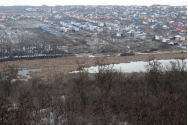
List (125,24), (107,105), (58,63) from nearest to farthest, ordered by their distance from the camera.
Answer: (107,105)
(58,63)
(125,24)

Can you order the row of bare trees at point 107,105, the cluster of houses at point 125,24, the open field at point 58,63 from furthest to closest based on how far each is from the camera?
the cluster of houses at point 125,24
the open field at point 58,63
the row of bare trees at point 107,105

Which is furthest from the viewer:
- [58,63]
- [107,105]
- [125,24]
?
[125,24]

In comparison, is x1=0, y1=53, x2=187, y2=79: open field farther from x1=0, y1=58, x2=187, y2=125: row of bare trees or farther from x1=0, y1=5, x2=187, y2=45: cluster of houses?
x1=0, y1=5, x2=187, y2=45: cluster of houses

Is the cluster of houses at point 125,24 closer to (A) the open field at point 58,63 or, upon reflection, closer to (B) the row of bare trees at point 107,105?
(A) the open field at point 58,63

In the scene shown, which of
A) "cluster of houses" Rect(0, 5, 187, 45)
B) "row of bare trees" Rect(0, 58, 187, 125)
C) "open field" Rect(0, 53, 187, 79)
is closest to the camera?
"row of bare trees" Rect(0, 58, 187, 125)

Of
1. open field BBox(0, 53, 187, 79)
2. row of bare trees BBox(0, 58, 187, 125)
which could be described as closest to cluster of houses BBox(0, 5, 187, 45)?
open field BBox(0, 53, 187, 79)

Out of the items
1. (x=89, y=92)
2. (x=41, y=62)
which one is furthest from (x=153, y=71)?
(x=41, y=62)

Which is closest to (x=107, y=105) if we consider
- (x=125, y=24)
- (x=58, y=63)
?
(x=58, y=63)

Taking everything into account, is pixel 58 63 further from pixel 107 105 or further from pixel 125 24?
pixel 125 24

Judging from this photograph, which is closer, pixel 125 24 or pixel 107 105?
pixel 107 105

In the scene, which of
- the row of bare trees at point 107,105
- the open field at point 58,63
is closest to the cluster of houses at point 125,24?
the open field at point 58,63

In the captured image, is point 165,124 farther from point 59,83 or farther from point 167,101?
point 59,83
